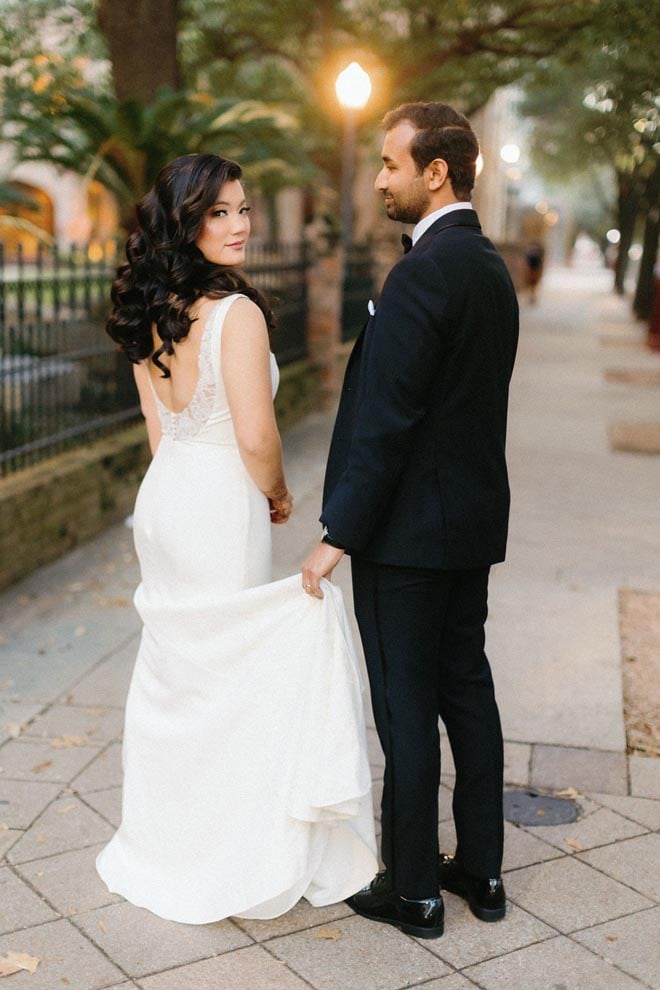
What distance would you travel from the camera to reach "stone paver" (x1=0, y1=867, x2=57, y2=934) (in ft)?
10.5

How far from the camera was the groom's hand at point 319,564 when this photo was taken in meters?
2.96

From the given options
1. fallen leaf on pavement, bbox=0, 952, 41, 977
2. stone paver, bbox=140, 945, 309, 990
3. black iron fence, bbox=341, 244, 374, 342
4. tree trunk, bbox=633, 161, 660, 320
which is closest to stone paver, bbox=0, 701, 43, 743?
fallen leaf on pavement, bbox=0, 952, 41, 977

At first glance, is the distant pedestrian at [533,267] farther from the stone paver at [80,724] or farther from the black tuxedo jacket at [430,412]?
the black tuxedo jacket at [430,412]

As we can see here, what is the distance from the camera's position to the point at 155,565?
333 centimetres

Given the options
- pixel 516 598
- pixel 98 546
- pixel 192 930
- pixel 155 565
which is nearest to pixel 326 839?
pixel 192 930

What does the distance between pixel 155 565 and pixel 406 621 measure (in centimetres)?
80

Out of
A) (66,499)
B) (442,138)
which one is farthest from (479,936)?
(66,499)

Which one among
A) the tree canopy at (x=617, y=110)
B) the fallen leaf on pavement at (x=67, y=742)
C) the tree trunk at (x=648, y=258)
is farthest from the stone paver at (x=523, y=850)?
the tree trunk at (x=648, y=258)

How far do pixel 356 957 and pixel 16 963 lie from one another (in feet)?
2.98

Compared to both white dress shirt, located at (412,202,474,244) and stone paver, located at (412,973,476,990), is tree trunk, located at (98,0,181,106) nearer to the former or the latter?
white dress shirt, located at (412,202,474,244)

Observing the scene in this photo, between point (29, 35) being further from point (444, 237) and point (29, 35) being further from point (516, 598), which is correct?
point (444, 237)

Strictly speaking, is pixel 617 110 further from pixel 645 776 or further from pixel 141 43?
pixel 645 776

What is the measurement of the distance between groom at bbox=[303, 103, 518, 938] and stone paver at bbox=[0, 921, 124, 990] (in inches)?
29.5

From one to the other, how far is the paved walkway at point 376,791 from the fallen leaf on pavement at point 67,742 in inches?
0.5
